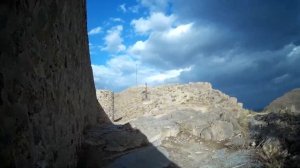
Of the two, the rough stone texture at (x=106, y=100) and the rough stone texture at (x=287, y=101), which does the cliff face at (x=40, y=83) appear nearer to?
the rough stone texture at (x=106, y=100)

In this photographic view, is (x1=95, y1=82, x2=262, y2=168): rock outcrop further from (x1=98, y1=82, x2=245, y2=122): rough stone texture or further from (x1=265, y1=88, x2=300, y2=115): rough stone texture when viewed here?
(x1=265, y1=88, x2=300, y2=115): rough stone texture

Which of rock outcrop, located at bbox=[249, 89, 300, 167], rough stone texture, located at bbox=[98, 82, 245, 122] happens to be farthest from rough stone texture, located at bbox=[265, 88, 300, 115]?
rock outcrop, located at bbox=[249, 89, 300, 167]

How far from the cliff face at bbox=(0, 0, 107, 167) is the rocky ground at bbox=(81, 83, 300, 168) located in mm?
782

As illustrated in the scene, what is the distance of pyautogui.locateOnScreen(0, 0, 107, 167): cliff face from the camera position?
11.2 feet

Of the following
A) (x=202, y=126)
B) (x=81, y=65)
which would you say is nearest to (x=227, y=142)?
(x=202, y=126)

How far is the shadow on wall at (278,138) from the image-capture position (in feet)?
19.8

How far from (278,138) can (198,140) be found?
177cm

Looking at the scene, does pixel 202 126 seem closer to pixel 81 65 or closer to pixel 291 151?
pixel 291 151

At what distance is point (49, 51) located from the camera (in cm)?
490

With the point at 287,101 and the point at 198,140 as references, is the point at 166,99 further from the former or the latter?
the point at 198,140

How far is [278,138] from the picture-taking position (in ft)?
22.9

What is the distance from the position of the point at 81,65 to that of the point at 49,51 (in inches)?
95.2

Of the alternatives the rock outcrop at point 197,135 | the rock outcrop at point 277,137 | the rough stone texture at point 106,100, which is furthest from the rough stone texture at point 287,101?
the rough stone texture at point 106,100

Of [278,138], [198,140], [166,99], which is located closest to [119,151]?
[198,140]
